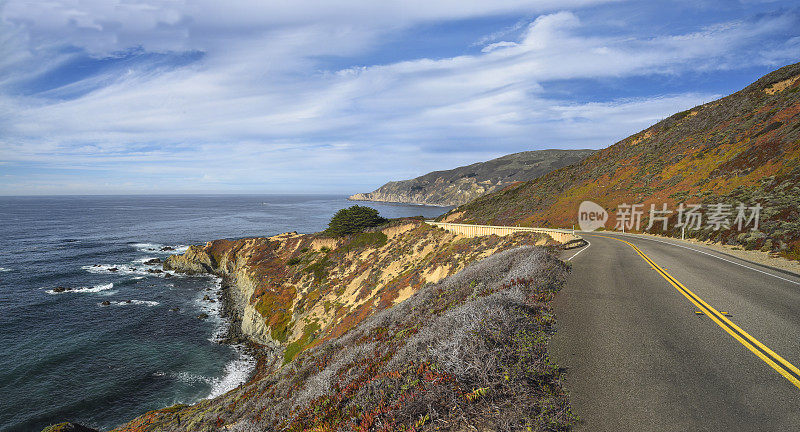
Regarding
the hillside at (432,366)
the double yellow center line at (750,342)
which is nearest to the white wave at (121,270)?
the hillside at (432,366)

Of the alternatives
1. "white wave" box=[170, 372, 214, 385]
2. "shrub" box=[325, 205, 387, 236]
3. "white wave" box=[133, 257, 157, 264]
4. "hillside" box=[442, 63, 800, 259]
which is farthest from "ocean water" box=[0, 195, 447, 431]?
"hillside" box=[442, 63, 800, 259]

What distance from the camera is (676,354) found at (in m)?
6.11

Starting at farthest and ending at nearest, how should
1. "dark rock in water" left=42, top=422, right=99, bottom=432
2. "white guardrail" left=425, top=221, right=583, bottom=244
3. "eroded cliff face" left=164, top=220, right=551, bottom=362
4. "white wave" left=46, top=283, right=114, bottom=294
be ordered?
1. "white wave" left=46, top=283, right=114, bottom=294
2. "eroded cliff face" left=164, top=220, right=551, bottom=362
3. "white guardrail" left=425, top=221, right=583, bottom=244
4. "dark rock in water" left=42, top=422, right=99, bottom=432

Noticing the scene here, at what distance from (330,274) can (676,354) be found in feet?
126

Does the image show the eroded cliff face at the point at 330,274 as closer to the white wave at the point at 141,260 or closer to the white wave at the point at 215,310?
the white wave at the point at 215,310

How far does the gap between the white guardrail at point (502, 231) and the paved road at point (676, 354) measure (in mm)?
12610

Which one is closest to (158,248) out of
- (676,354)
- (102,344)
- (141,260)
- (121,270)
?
(141,260)

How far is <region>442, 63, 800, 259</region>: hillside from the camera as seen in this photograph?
23.2m

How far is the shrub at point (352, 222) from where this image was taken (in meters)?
50.3

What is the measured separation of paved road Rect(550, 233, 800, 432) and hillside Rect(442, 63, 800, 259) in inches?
516

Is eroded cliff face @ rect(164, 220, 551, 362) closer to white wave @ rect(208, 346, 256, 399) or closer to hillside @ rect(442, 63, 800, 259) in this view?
white wave @ rect(208, 346, 256, 399)

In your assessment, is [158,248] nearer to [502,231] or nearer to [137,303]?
[137,303]

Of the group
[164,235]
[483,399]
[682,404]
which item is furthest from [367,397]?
[164,235]

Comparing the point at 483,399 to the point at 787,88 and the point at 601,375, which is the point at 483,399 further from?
the point at 787,88
